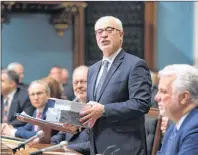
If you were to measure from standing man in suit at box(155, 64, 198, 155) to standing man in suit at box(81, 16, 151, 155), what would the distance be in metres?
0.61

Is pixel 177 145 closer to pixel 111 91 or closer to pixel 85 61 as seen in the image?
pixel 111 91

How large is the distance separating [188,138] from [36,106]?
2.50 metres

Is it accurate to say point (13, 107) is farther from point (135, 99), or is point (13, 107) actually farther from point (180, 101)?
point (180, 101)

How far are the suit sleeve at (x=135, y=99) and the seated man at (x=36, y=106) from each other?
1463 mm

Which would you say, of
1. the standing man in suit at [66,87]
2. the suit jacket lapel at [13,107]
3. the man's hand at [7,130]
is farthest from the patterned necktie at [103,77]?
the standing man in suit at [66,87]

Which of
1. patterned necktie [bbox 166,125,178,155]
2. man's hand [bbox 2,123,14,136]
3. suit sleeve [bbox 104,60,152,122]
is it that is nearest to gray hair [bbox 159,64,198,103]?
patterned necktie [bbox 166,125,178,155]

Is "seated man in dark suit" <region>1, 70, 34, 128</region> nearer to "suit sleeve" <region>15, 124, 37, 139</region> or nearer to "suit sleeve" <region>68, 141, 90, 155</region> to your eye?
"suit sleeve" <region>15, 124, 37, 139</region>

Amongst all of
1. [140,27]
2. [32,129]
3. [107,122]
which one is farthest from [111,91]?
[140,27]

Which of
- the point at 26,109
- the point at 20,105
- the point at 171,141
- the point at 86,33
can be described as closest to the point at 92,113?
the point at 171,141

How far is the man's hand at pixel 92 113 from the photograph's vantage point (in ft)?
8.98

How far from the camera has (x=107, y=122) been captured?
287 centimetres

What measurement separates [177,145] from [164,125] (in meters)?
1.30

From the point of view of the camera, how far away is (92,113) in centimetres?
275

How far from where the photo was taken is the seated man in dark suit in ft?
16.7
